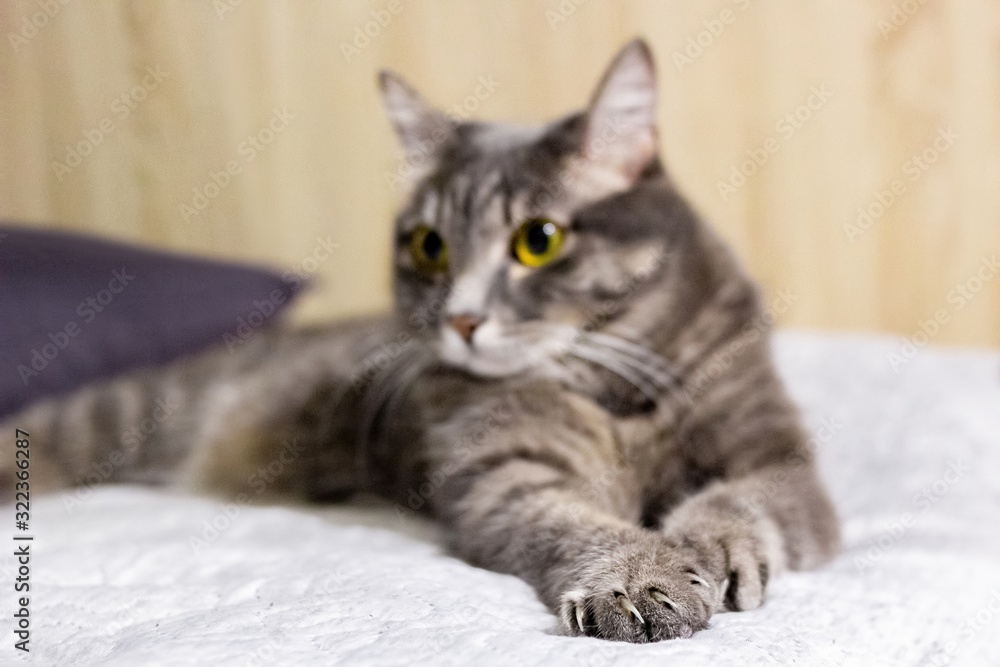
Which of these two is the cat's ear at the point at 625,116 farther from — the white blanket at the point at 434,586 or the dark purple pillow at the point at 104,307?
the dark purple pillow at the point at 104,307

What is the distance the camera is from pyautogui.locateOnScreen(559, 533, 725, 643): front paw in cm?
67

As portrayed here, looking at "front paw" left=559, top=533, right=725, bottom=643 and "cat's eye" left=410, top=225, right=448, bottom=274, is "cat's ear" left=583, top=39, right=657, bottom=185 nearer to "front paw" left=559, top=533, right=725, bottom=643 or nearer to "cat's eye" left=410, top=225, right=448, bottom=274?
"cat's eye" left=410, top=225, right=448, bottom=274

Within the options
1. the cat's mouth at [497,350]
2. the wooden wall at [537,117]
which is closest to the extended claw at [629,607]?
the cat's mouth at [497,350]

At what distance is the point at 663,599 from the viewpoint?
2.27ft

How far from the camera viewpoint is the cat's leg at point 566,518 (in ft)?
2.27

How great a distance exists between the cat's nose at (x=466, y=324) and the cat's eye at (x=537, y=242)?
11 cm

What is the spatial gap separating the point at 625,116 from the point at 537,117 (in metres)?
0.91

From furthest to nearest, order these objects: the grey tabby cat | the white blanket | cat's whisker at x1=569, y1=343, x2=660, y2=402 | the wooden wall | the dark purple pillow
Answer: the wooden wall → the dark purple pillow → cat's whisker at x1=569, y1=343, x2=660, y2=402 → the grey tabby cat → the white blanket

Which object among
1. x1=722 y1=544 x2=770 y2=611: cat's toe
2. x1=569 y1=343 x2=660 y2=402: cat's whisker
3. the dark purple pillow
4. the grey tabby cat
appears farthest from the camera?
the dark purple pillow

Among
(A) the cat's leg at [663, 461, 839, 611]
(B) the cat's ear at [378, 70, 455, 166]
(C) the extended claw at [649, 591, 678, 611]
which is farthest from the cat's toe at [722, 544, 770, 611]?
(B) the cat's ear at [378, 70, 455, 166]

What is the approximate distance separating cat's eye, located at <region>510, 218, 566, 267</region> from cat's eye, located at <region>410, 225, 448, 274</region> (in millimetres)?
122

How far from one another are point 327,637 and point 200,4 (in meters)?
1.80

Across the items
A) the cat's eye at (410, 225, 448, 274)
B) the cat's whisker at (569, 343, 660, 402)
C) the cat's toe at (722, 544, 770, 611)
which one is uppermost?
the cat's eye at (410, 225, 448, 274)

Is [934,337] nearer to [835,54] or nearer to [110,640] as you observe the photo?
[835,54]
